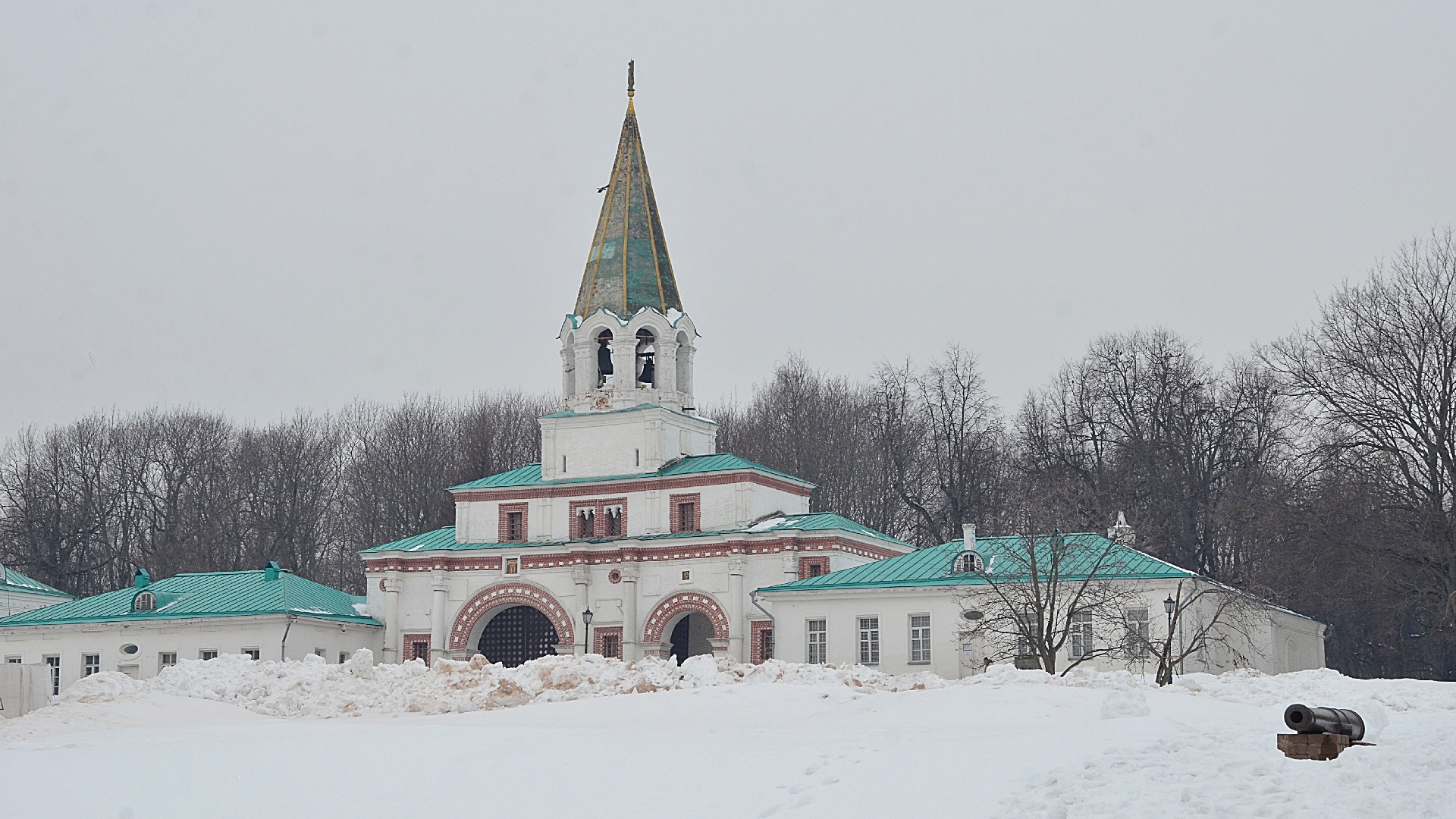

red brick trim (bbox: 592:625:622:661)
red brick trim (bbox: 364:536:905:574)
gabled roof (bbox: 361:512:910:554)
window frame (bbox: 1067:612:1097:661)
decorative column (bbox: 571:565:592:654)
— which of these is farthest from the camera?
decorative column (bbox: 571:565:592:654)

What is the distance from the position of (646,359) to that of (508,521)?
5.95 meters

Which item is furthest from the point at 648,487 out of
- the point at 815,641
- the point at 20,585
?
the point at 20,585

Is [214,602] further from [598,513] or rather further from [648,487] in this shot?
[648,487]

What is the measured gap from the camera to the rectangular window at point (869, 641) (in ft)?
125

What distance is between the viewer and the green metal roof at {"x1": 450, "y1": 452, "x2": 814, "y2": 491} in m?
43.0

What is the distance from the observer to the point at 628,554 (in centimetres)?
4272

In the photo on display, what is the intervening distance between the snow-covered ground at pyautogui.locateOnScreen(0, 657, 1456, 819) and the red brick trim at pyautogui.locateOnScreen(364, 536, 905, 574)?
14.3 metres

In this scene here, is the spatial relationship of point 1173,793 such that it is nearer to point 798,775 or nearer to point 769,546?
point 798,775

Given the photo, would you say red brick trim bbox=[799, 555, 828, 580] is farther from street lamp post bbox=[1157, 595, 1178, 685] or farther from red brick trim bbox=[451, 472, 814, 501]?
street lamp post bbox=[1157, 595, 1178, 685]

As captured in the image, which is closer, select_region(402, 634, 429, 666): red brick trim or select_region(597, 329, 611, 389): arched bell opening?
select_region(402, 634, 429, 666): red brick trim

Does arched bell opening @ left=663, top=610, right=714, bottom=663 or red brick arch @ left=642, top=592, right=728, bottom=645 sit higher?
red brick arch @ left=642, top=592, right=728, bottom=645

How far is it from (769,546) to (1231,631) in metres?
11.4

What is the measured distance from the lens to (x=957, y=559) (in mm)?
37906

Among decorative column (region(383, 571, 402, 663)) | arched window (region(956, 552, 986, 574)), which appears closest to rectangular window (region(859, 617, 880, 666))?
arched window (region(956, 552, 986, 574))
